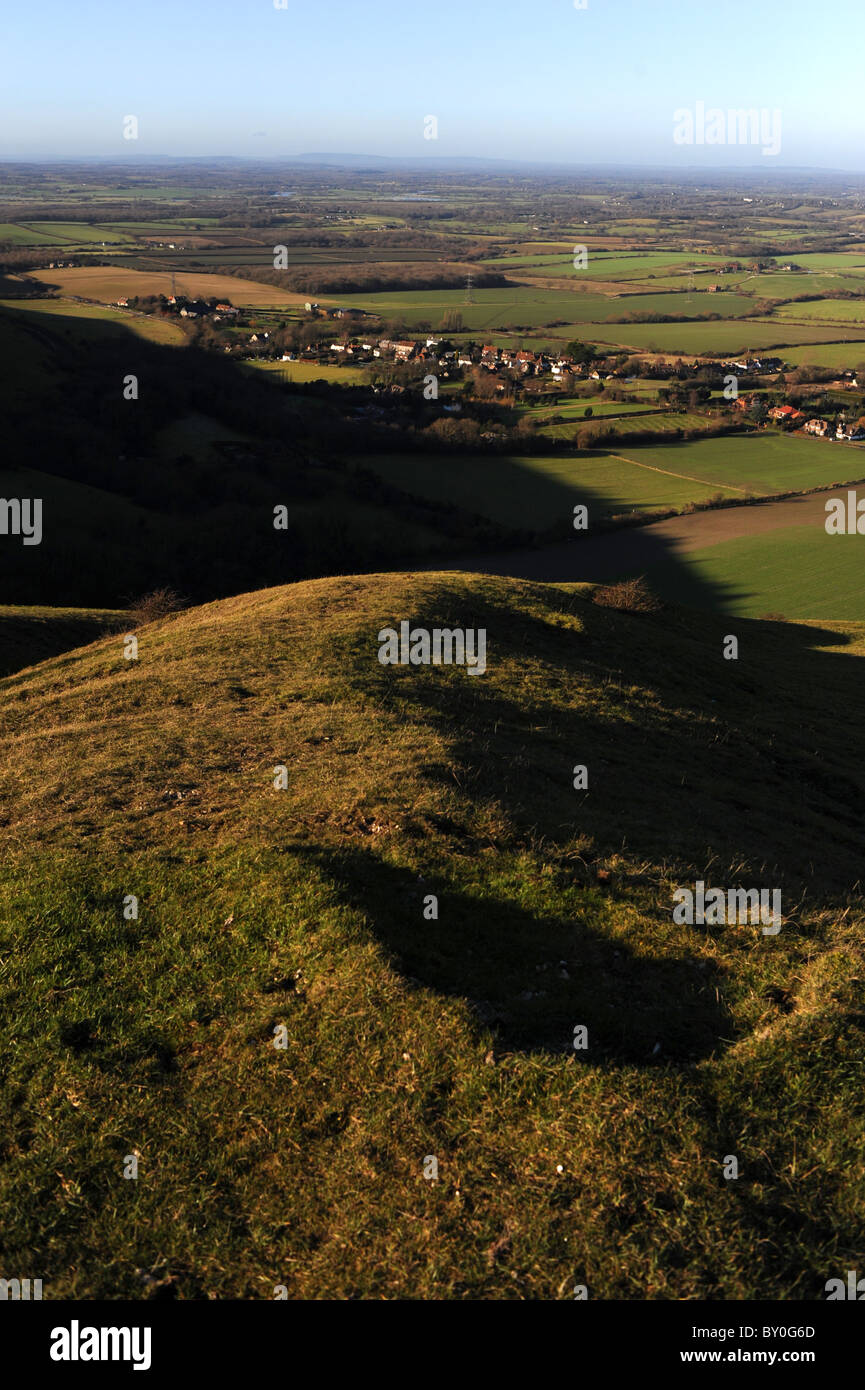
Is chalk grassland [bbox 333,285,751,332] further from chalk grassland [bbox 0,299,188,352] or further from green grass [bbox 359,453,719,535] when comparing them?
green grass [bbox 359,453,719,535]

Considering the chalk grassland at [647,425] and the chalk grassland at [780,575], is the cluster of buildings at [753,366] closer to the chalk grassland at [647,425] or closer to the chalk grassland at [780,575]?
the chalk grassland at [647,425]

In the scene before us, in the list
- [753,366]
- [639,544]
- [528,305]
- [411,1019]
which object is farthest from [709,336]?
[411,1019]

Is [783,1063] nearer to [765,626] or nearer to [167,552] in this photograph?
[765,626]

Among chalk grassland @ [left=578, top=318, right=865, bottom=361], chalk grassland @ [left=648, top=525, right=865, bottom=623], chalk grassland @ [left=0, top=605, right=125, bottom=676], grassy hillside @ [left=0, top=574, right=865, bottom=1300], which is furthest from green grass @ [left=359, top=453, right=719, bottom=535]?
grassy hillside @ [left=0, top=574, right=865, bottom=1300]

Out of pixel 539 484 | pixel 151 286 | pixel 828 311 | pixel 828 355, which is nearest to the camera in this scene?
pixel 539 484

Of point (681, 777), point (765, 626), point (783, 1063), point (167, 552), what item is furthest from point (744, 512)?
point (783, 1063)

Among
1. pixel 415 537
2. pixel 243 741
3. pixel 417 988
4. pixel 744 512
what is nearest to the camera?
pixel 417 988

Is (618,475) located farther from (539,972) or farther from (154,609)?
(539,972)
